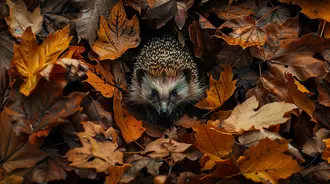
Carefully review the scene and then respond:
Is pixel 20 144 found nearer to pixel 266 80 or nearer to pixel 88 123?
pixel 88 123

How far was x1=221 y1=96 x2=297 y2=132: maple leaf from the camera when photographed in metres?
2.67

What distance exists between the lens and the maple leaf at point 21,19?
313cm

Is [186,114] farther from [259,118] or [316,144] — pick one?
[316,144]

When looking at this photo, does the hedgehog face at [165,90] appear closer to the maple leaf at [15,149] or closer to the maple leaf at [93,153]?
the maple leaf at [93,153]

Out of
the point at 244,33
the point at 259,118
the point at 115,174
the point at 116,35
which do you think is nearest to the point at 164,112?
the point at 116,35

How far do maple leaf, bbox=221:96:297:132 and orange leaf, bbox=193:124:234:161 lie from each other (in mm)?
119

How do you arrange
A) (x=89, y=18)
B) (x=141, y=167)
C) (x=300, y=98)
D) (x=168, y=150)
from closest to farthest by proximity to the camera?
(x=141, y=167) < (x=168, y=150) < (x=300, y=98) < (x=89, y=18)

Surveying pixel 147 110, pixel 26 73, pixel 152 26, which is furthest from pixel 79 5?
pixel 147 110

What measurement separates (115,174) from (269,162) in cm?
83

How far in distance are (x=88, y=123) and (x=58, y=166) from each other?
0.30m

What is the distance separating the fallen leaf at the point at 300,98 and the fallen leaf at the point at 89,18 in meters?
1.42

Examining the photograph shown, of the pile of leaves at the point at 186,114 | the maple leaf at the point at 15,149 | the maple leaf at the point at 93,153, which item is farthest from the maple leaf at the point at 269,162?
the maple leaf at the point at 15,149

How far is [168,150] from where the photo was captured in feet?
8.66

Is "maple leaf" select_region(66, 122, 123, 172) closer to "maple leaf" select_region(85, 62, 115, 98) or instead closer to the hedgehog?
"maple leaf" select_region(85, 62, 115, 98)
